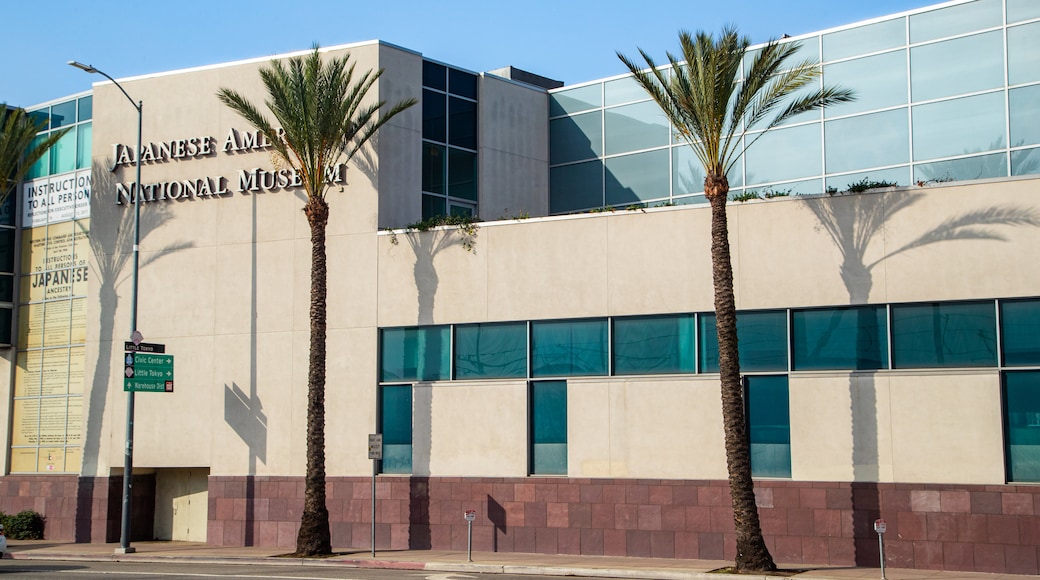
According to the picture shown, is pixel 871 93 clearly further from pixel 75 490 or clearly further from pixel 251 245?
pixel 75 490

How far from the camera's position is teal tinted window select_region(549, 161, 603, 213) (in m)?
37.2

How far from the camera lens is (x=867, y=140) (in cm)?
3231

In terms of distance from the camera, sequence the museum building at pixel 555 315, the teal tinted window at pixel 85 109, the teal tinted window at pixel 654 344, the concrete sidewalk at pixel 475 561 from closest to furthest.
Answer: the concrete sidewalk at pixel 475 561, the museum building at pixel 555 315, the teal tinted window at pixel 654 344, the teal tinted window at pixel 85 109

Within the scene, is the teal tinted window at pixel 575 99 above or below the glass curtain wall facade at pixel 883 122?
above

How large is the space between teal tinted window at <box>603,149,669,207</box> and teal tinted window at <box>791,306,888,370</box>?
10039mm

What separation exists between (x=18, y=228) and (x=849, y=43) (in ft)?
93.4

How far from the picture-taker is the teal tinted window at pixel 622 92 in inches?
1430

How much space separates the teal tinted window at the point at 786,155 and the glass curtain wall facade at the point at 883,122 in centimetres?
3

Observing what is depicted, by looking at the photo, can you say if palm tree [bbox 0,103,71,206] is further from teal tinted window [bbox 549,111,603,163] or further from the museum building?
teal tinted window [bbox 549,111,603,163]

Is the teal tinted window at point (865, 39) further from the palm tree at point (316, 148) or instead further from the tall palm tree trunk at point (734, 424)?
the palm tree at point (316, 148)

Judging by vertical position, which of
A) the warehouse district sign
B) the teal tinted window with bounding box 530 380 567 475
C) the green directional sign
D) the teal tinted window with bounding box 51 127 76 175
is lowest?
the teal tinted window with bounding box 530 380 567 475

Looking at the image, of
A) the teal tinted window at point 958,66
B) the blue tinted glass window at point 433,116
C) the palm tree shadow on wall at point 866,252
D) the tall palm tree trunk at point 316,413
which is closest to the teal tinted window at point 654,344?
the palm tree shadow on wall at point 866,252

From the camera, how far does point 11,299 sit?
3925 centimetres

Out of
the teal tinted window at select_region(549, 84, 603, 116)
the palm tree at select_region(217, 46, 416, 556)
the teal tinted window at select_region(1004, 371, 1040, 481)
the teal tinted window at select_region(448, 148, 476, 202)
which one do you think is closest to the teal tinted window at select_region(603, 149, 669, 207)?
the teal tinted window at select_region(549, 84, 603, 116)
